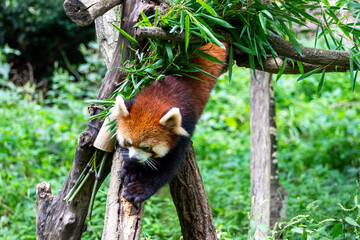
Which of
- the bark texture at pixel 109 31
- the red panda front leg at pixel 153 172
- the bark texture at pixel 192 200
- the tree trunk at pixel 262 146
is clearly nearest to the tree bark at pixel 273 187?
the tree trunk at pixel 262 146

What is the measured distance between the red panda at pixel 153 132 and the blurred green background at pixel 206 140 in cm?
76

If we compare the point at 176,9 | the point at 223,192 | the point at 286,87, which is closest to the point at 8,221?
the point at 223,192

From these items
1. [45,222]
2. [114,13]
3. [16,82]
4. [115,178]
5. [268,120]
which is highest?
[16,82]

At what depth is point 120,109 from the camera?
2.01 meters

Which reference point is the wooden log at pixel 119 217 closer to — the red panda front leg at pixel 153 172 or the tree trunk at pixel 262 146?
the red panda front leg at pixel 153 172

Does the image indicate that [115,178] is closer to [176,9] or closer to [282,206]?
[176,9]

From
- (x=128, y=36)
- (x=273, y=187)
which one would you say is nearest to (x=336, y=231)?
(x=273, y=187)

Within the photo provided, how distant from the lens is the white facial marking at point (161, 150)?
6.82 ft

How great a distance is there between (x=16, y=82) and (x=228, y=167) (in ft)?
14.5

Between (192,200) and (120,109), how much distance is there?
2.63 ft

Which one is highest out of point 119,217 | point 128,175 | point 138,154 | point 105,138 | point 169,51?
point 169,51

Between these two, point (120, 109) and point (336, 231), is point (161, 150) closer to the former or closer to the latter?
point (120, 109)

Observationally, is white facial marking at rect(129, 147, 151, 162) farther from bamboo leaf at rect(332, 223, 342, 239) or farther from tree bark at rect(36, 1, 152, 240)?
bamboo leaf at rect(332, 223, 342, 239)

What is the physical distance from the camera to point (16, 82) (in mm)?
7203
